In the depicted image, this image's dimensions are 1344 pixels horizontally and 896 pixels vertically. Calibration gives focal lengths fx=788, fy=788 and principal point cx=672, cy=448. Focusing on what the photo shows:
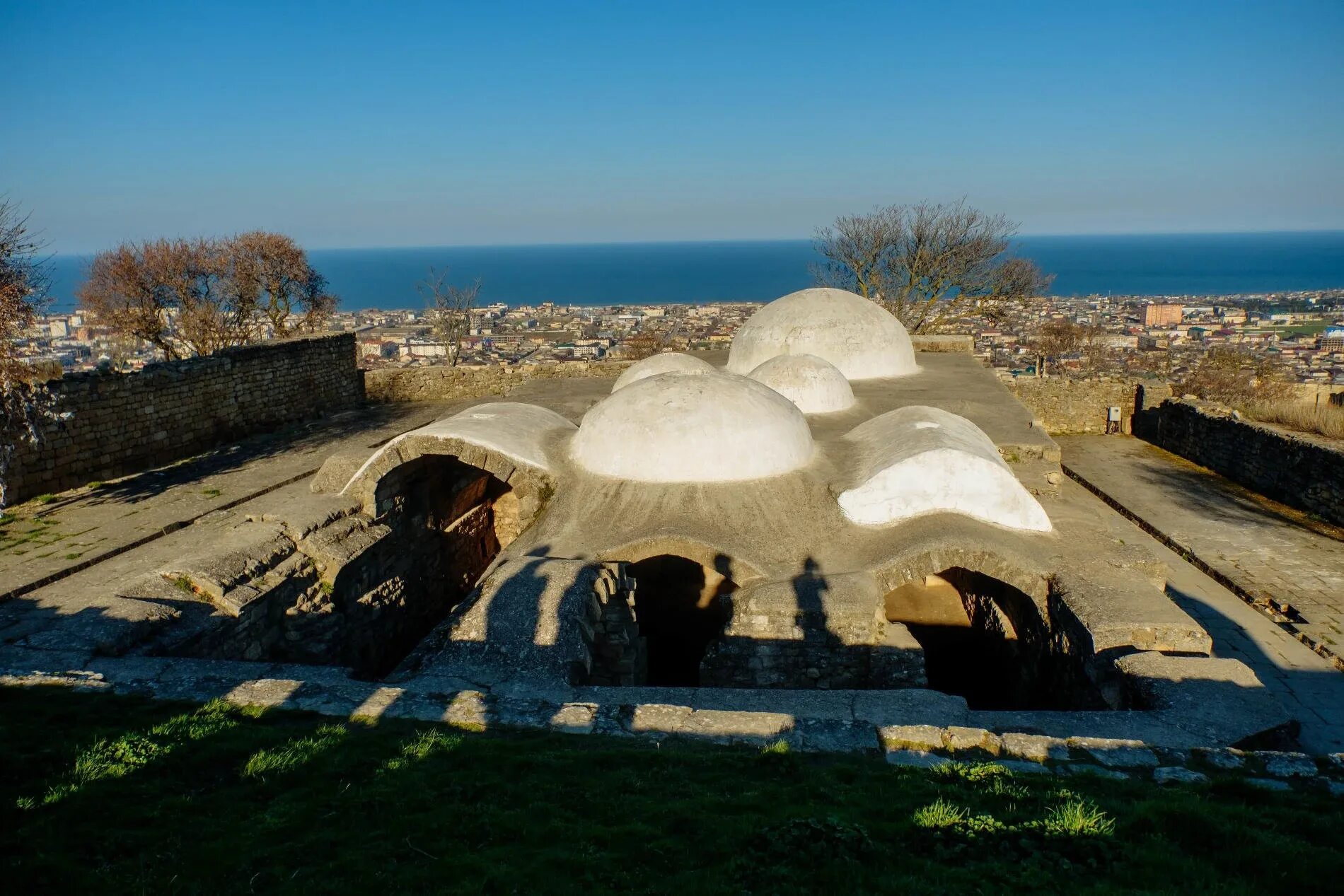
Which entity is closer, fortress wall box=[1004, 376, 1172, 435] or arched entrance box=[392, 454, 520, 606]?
arched entrance box=[392, 454, 520, 606]

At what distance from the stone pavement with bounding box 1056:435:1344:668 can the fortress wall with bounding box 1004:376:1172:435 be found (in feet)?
8.15

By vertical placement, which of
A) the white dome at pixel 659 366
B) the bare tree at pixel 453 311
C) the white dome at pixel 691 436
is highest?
the bare tree at pixel 453 311

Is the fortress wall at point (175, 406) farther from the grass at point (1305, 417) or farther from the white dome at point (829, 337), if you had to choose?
the grass at point (1305, 417)

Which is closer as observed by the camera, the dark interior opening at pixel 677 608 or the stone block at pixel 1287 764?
the stone block at pixel 1287 764

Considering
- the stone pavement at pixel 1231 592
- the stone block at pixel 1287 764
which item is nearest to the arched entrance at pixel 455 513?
the stone block at pixel 1287 764

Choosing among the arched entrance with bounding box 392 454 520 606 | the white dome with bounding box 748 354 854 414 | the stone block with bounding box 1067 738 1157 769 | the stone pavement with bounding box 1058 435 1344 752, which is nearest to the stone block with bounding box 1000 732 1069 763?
the stone block with bounding box 1067 738 1157 769

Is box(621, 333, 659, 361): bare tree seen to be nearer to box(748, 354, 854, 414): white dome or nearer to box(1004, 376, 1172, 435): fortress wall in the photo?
box(748, 354, 854, 414): white dome

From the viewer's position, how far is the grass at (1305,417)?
62.5ft

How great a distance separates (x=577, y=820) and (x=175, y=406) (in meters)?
17.2

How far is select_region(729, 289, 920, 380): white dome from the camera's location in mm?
20844

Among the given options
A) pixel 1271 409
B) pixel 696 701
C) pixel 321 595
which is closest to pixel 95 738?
pixel 696 701

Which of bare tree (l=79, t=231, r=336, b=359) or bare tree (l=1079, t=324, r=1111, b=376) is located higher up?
bare tree (l=79, t=231, r=336, b=359)

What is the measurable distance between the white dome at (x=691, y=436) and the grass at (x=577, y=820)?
5.90 metres

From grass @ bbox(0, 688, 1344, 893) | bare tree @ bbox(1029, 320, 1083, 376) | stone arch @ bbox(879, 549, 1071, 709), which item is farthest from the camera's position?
bare tree @ bbox(1029, 320, 1083, 376)
